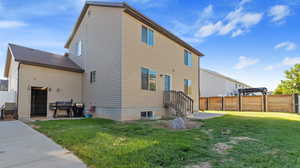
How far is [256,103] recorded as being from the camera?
17328mm

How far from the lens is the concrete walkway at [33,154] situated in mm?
3071

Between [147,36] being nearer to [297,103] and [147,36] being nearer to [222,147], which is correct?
[222,147]

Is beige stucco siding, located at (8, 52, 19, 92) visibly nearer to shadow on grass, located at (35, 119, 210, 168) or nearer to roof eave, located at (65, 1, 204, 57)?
roof eave, located at (65, 1, 204, 57)

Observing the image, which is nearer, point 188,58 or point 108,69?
point 108,69

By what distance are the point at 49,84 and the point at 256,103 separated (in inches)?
730

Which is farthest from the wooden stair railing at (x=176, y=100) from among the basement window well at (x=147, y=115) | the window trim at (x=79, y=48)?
the window trim at (x=79, y=48)

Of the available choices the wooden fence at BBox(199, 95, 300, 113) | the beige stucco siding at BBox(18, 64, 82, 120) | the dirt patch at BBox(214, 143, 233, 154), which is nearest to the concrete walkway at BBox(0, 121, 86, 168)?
the dirt patch at BBox(214, 143, 233, 154)

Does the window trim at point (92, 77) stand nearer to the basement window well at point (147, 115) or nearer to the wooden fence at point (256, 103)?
the basement window well at point (147, 115)

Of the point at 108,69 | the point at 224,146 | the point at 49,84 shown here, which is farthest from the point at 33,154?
the point at 49,84

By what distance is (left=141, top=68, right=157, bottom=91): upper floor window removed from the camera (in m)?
10.1

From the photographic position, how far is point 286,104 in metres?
15.9

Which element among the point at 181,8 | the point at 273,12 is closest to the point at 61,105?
the point at 181,8

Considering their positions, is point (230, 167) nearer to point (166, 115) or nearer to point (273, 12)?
point (166, 115)

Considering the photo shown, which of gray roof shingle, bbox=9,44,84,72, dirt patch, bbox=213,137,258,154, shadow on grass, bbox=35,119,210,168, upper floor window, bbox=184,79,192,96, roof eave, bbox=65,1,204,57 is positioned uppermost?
roof eave, bbox=65,1,204,57
